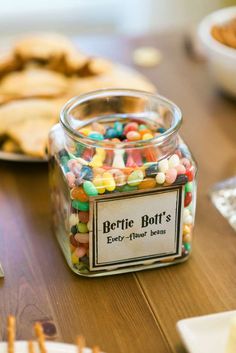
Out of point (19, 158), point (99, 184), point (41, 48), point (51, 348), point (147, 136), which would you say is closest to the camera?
point (51, 348)

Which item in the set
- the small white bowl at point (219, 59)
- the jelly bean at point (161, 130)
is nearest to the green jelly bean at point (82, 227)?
the jelly bean at point (161, 130)

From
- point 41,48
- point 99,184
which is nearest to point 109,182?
point 99,184

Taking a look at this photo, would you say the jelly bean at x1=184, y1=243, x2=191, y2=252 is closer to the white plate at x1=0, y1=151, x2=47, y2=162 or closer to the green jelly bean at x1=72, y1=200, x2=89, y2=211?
the green jelly bean at x1=72, y1=200, x2=89, y2=211

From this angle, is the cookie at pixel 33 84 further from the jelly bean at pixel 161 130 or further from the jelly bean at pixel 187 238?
the jelly bean at pixel 187 238

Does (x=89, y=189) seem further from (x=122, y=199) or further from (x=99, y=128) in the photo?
(x=99, y=128)

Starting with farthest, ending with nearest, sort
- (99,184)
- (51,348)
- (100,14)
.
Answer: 1. (100,14)
2. (99,184)
3. (51,348)

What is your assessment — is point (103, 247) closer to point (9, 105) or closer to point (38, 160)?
point (38, 160)

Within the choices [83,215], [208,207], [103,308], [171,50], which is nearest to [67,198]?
[83,215]

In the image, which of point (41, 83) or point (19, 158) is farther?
point (41, 83)
